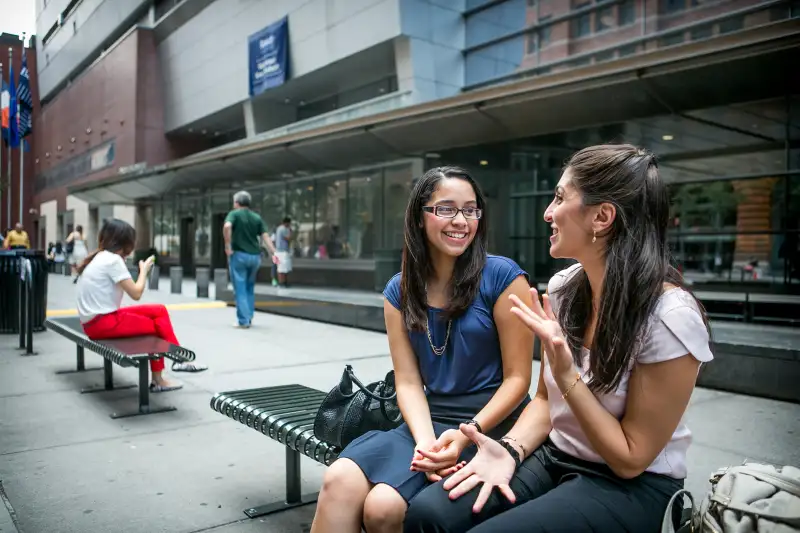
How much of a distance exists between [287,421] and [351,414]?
0.57 metres

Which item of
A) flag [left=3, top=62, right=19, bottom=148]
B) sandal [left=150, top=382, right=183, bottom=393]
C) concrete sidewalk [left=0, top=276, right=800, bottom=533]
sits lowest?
concrete sidewalk [left=0, top=276, right=800, bottom=533]

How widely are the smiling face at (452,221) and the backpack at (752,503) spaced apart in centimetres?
127

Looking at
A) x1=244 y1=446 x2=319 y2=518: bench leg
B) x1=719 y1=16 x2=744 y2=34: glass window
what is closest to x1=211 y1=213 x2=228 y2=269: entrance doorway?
x1=719 y1=16 x2=744 y2=34: glass window

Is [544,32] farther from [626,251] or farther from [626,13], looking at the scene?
[626,251]

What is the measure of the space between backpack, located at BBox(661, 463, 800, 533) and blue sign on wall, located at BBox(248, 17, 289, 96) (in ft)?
70.9

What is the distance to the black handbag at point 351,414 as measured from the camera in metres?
2.62

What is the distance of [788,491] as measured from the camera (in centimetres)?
158

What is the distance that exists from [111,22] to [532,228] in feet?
99.9

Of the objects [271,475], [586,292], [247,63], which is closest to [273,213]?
[247,63]

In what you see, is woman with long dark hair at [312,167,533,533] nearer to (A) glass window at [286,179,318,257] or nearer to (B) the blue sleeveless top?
(B) the blue sleeveless top

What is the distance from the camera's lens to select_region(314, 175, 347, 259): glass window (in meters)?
18.7

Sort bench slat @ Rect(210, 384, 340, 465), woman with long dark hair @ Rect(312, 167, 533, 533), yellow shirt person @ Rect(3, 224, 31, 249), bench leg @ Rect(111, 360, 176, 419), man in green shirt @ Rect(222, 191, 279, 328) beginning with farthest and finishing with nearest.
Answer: yellow shirt person @ Rect(3, 224, 31, 249), man in green shirt @ Rect(222, 191, 279, 328), bench leg @ Rect(111, 360, 176, 419), bench slat @ Rect(210, 384, 340, 465), woman with long dark hair @ Rect(312, 167, 533, 533)

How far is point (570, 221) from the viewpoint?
2023mm

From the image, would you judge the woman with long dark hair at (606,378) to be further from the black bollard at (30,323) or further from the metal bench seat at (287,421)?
the black bollard at (30,323)
